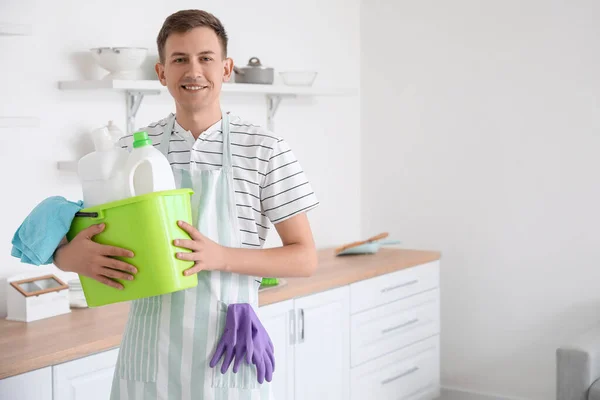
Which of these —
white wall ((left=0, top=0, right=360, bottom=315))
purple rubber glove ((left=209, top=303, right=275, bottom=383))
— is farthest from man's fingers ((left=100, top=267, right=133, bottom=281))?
white wall ((left=0, top=0, right=360, bottom=315))

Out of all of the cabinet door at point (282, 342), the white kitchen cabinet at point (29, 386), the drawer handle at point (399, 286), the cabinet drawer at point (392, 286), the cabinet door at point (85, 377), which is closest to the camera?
the white kitchen cabinet at point (29, 386)

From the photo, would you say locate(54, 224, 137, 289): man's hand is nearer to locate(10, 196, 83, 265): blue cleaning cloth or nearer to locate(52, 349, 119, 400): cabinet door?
locate(10, 196, 83, 265): blue cleaning cloth

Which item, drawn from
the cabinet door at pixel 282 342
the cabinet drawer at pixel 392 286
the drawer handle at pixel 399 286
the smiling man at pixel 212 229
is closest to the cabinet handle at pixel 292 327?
the cabinet door at pixel 282 342

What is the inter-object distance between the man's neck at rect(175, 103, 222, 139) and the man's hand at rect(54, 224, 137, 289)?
0.99ft

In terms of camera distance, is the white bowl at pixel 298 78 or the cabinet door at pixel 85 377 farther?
the white bowl at pixel 298 78

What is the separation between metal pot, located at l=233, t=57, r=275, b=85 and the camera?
11.0 feet

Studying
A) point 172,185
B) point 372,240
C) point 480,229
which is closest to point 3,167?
point 172,185

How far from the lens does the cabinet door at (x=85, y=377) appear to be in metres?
2.06

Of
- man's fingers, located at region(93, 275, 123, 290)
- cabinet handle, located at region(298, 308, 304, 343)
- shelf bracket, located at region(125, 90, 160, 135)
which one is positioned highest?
shelf bracket, located at region(125, 90, 160, 135)

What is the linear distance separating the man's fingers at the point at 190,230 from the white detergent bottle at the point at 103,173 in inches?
4.5

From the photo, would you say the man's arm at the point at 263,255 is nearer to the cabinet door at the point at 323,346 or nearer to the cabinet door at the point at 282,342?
the cabinet door at the point at 282,342

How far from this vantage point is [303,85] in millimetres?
3637

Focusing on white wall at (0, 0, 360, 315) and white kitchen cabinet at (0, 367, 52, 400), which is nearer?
white kitchen cabinet at (0, 367, 52, 400)

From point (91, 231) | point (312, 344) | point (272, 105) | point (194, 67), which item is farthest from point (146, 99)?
point (91, 231)
